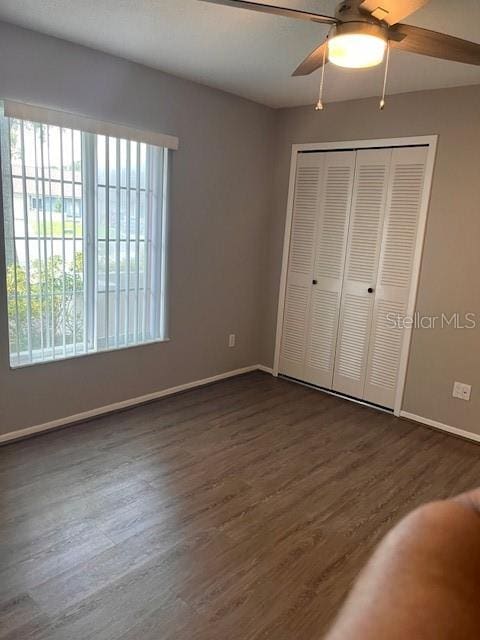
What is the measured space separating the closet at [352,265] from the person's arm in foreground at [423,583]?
2.70 m

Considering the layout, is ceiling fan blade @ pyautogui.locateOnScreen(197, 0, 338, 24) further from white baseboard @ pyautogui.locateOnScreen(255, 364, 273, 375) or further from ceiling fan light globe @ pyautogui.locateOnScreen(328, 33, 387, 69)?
white baseboard @ pyautogui.locateOnScreen(255, 364, 273, 375)

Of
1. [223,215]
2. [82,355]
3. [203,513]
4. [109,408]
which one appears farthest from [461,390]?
[82,355]

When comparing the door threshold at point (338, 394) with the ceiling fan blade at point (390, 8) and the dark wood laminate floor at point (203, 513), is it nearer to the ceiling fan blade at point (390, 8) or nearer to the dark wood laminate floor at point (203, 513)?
the dark wood laminate floor at point (203, 513)

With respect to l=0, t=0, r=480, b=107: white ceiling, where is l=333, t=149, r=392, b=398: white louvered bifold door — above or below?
below

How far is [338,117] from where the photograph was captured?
367cm

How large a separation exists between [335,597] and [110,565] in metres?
0.92

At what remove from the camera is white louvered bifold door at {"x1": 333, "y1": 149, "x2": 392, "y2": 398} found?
3.51 metres

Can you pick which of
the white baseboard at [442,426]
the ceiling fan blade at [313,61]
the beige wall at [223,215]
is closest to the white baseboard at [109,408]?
the beige wall at [223,215]

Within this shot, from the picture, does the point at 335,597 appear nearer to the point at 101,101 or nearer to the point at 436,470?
the point at 436,470

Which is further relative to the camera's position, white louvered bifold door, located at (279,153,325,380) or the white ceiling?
white louvered bifold door, located at (279,153,325,380)

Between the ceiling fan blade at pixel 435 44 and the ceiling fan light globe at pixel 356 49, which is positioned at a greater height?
the ceiling fan blade at pixel 435 44

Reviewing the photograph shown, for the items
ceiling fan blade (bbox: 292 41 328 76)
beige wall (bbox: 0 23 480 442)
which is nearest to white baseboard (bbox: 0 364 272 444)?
beige wall (bbox: 0 23 480 442)

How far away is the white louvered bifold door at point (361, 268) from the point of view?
3.51 meters

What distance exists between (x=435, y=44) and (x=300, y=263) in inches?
93.2
